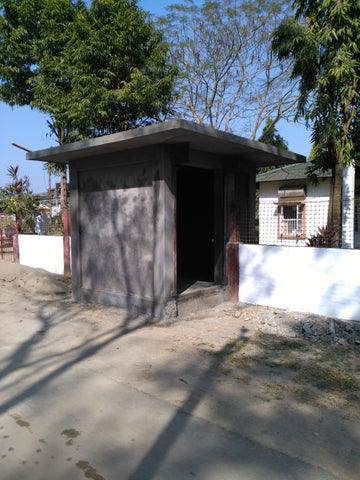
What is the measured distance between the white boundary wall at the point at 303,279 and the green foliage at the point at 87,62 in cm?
762

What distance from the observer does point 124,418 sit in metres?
3.21

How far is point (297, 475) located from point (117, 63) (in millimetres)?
12048

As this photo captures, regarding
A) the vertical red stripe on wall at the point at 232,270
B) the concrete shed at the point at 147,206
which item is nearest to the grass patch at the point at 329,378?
the concrete shed at the point at 147,206

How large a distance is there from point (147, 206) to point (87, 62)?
26.1ft

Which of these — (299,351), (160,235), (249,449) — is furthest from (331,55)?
(249,449)

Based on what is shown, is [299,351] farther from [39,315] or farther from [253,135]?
[253,135]

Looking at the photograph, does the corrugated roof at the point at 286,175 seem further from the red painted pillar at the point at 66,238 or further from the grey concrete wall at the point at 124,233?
the grey concrete wall at the point at 124,233

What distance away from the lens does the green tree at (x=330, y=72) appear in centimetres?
685

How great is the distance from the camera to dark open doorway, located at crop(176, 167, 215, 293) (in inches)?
365

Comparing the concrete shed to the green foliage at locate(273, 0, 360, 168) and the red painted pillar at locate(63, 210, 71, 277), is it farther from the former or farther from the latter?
the red painted pillar at locate(63, 210, 71, 277)

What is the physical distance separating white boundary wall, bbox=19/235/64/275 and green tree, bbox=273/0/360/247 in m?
7.52

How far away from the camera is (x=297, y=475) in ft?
8.09

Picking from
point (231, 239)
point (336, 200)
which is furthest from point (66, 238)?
point (336, 200)

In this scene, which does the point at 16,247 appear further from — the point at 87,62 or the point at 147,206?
the point at 147,206
